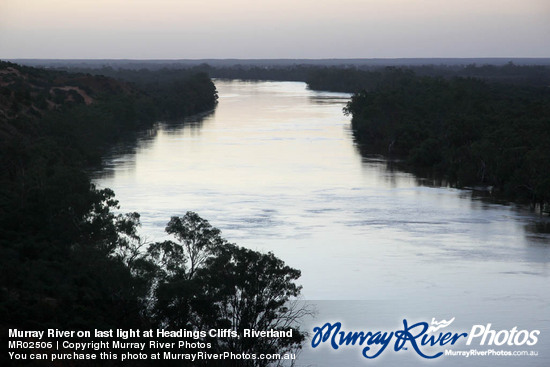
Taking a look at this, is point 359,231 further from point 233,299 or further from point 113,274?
point 113,274

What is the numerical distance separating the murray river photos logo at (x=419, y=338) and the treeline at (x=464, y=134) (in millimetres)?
18546

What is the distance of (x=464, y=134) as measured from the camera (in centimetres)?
5769

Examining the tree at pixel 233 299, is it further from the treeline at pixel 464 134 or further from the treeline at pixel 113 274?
the treeline at pixel 464 134

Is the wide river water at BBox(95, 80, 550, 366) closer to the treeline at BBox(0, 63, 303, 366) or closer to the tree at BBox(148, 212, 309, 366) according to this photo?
the tree at BBox(148, 212, 309, 366)

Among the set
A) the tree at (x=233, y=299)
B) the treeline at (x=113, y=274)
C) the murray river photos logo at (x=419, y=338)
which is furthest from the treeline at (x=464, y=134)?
the tree at (x=233, y=299)

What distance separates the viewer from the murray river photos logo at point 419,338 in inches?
948

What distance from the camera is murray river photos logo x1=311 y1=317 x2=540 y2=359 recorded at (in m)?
24.1

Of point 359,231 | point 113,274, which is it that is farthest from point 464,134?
point 113,274

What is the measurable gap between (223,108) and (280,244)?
76.7m

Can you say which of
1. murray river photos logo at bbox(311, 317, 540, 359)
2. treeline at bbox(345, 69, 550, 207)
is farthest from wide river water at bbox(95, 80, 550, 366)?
treeline at bbox(345, 69, 550, 207)

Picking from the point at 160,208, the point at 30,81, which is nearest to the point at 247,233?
the point at 160,208

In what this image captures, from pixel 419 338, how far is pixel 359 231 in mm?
12523

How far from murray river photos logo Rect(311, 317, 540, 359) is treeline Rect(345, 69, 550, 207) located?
18546mm

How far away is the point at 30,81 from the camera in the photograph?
274 feet
